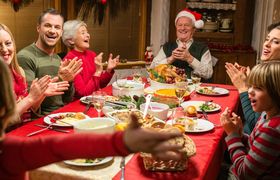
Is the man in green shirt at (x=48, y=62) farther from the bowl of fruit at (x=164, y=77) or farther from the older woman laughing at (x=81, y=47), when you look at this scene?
the bowl of fruit at (x=164, y=77)

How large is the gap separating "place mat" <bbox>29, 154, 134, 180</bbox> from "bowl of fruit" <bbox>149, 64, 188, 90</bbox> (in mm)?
1374

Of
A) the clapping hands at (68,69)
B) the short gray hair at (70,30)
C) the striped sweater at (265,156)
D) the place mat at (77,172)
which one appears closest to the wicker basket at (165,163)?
the place mat at (77,172)

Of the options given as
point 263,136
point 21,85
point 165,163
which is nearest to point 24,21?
point 21,85

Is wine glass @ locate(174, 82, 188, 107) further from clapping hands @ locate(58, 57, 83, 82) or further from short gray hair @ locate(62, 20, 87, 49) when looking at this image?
short gray hair @ locate(62, 20, 87, 49)

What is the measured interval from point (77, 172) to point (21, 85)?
103 cm

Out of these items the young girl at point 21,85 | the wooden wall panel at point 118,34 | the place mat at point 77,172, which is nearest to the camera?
the place mat at point 77,172

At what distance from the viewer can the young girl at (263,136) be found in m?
1.15

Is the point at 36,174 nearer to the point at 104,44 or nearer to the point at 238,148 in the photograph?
the point at 238,148

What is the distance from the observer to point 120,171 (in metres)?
1.12

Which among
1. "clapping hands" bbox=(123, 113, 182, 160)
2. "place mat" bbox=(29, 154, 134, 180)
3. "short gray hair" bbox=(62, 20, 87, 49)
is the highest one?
"short gray hair" bbox=(62, 20, 87, 49)

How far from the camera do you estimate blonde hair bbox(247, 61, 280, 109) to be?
1.23 m

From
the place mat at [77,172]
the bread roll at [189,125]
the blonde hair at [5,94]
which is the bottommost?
the place mat at [77,172]

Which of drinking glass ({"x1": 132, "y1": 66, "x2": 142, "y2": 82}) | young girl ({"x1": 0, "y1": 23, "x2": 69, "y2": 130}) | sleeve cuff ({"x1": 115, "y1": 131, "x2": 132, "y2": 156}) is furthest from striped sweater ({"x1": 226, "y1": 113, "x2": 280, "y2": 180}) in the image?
drinking glass ({"x1": 132, "y1": 66, "x2": 142, "y2": 82})

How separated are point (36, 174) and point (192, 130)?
0.83m
